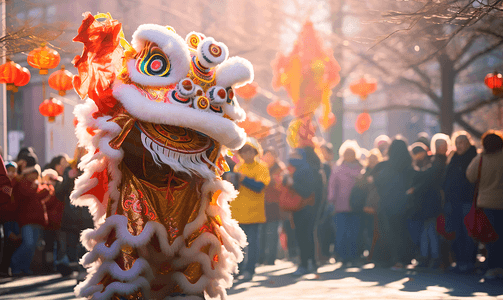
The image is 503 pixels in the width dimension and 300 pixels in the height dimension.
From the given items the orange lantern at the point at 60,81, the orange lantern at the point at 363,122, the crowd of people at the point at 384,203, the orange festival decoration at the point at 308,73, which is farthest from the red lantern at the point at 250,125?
the orange lantern at the point at 60,81

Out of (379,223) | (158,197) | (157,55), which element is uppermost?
(157,55)

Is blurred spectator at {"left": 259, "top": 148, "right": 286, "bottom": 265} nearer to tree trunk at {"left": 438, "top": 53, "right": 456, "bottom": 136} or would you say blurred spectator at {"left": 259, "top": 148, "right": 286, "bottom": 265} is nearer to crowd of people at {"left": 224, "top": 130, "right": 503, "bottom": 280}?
crowd of people at {"left": 224, "top": 130, "right": 503, "bottom": 280}

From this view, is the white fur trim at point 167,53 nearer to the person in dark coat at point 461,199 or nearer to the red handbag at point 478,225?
the red handbag at point 478,225

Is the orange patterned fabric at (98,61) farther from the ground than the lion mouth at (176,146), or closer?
farther from the ground

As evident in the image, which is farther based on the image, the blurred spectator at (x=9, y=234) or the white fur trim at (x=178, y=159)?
the blurred spectator at (x=9, y=234)

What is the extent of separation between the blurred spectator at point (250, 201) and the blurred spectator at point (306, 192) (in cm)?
51

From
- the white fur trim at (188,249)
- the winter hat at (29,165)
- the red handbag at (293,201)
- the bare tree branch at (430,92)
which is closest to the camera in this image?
the white fur trim at (188,249)

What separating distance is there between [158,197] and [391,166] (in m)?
5.36

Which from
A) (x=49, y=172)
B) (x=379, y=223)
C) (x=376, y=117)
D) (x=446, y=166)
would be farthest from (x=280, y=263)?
(x=376, y=117)

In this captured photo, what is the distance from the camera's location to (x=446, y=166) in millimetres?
8328

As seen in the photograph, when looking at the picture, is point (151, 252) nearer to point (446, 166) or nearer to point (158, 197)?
point (158, 197)

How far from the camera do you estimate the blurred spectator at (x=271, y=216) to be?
366 inches

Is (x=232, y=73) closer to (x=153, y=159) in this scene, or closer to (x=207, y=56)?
(x=207, y=56)

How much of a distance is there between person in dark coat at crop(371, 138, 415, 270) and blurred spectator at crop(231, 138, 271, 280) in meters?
2.12
